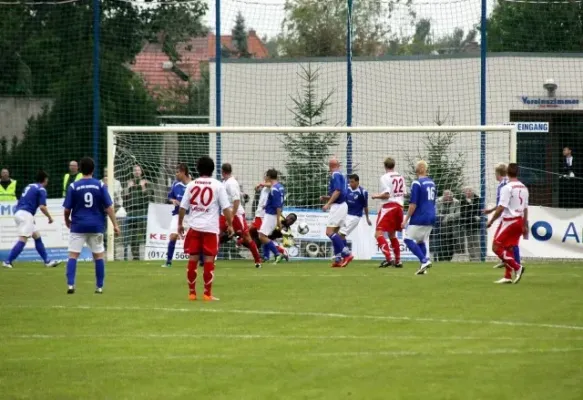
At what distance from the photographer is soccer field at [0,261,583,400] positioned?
10.0 metres

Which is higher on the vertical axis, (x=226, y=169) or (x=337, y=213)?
(x=226, y=169)

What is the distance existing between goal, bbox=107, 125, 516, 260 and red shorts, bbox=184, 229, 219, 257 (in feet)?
37.1

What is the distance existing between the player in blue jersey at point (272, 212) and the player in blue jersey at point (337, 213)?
1224 mm

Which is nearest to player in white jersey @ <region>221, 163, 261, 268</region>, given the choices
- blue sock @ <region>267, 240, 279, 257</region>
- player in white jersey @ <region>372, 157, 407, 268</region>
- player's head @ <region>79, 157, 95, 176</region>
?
blue sock @ <region>267, 240, 279, 257</region>

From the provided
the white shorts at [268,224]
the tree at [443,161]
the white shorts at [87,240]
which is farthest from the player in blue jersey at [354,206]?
the white shorts at [87,240]

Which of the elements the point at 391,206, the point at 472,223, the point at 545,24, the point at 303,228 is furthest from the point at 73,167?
the point at 545,24

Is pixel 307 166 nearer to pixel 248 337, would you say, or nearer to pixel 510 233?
pixel 510 233

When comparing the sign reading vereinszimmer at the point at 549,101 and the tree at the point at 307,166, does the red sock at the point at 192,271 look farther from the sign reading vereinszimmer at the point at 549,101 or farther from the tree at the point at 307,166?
the sign reading vereinszimmer at the point at 549,101

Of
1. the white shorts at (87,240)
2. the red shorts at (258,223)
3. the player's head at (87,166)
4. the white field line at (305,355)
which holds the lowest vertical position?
the white field line at (305,355)

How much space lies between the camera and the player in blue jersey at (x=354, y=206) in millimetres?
27141

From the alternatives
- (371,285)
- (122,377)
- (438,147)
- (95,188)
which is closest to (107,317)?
(95,188)

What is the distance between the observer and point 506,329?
13805mm

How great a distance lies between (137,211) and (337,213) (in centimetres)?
576

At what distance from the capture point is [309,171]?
30156 millimetres
